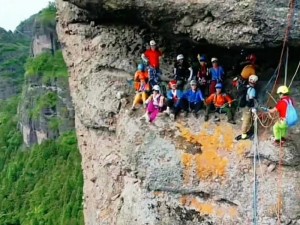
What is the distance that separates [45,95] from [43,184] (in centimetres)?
963

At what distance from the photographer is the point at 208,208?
10023 mm

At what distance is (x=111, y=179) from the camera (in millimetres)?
11391

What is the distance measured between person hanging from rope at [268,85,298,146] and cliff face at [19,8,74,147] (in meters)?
43.2

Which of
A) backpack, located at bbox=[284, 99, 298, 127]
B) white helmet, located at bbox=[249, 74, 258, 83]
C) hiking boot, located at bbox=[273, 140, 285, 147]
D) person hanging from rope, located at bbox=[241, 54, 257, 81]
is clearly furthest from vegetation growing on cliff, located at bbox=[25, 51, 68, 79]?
backpack, located at bbox=[284, 99, 298, 127]

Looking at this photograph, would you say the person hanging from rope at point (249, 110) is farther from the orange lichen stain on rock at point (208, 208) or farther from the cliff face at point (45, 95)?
the cliff face at point (45, 95)

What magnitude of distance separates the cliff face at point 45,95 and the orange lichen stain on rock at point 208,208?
42.2 meters

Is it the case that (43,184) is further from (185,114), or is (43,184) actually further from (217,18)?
(217,18)

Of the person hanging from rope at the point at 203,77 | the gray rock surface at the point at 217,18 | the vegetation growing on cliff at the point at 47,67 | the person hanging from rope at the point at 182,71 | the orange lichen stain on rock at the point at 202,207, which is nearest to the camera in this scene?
the gray rock surface at the point at 217,18

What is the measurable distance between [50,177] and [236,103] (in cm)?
3881

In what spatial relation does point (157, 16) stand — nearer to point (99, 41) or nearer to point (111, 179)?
point (99, 41)

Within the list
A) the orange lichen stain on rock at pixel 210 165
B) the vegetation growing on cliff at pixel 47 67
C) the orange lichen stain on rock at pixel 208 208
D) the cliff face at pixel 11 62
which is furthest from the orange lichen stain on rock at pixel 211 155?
the cliff face at pixel 11 62

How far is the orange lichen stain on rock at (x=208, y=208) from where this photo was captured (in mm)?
9828

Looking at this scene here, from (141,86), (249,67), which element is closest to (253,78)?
(249,67)

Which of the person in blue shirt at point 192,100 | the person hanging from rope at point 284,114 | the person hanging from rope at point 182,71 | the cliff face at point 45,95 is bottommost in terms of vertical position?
the person hanging from rope at point 284,114
